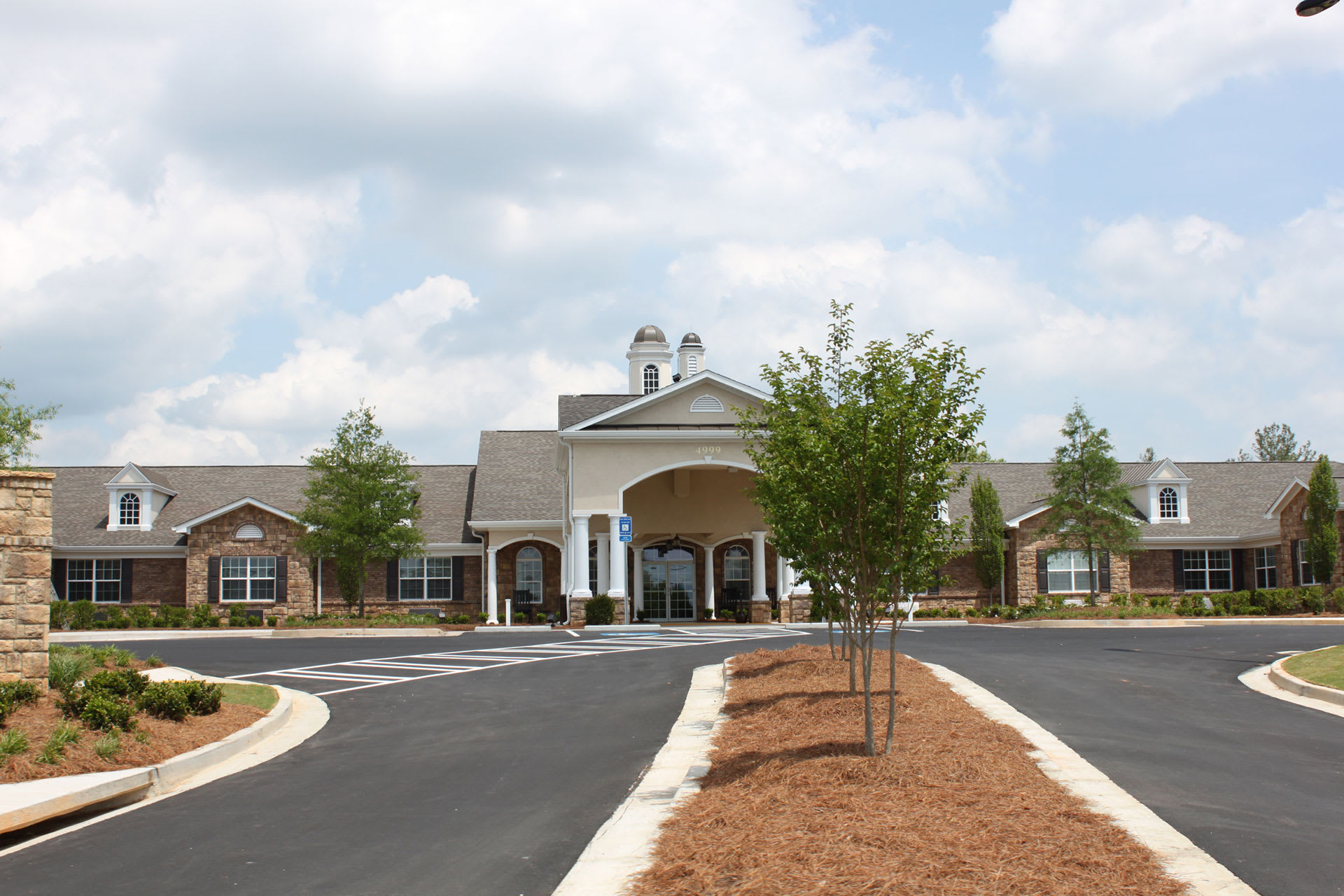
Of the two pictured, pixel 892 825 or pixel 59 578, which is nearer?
pixel 892 825

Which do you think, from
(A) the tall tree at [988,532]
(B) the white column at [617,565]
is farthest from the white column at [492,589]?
(A) the tall tree at [988,532]

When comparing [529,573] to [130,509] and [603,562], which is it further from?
[130,509]

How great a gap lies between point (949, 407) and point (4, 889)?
23.8ft

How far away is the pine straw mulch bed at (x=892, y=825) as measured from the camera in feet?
17.4

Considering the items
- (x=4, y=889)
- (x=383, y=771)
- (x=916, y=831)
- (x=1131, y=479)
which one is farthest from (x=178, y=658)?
(x=1131, y=479)

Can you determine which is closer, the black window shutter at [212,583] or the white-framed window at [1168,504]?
the black window shutter at [212,583]

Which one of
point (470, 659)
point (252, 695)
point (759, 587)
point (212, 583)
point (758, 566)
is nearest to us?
point (252, 695)

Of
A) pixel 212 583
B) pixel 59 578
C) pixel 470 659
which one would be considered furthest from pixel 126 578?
pixel 470 659

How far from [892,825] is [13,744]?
8003 mm

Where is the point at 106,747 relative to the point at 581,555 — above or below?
below

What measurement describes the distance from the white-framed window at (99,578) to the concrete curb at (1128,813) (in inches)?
1392

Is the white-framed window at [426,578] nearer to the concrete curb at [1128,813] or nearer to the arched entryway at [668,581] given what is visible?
the arched entryway at [668,581]

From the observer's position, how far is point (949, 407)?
842 cm

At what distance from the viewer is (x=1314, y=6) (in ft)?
27.2
